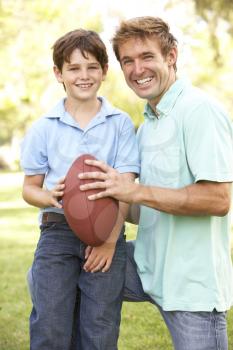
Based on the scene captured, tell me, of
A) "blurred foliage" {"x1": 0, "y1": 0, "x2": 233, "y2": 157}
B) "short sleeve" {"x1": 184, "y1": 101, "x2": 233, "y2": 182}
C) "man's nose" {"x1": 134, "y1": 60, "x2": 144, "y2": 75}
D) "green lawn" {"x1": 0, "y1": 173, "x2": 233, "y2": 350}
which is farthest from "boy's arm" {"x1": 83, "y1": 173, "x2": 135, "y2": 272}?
"blurred foliage" {"x1": 0, "y1": 0, "x2": 233, "y2": 157}

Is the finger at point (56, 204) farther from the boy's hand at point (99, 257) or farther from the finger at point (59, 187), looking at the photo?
the boy's hand at point (99, 257)

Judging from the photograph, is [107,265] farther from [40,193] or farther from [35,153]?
[35,153]

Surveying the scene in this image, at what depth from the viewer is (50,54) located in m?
23.2

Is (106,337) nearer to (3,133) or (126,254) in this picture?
(126,254)

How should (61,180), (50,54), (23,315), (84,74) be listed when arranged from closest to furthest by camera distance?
1. (61,180)
2. (84,74)
3. (23,315)
4. (50,54)

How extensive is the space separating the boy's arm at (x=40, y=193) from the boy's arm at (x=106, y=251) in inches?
11.2

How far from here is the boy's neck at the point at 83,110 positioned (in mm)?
3096

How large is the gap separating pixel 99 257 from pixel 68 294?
0.91 feet

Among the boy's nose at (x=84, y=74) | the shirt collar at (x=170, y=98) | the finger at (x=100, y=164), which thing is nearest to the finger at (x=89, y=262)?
the finger at (x=100, y=164)

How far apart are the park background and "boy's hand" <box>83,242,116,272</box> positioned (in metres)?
1.04

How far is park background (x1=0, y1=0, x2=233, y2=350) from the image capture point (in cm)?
→ 471

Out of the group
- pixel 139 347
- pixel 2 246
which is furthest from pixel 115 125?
pixel 2 246

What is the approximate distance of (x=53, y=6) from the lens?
19250mm

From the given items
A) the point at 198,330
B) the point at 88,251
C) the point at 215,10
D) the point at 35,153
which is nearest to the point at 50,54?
the point at 215,10
